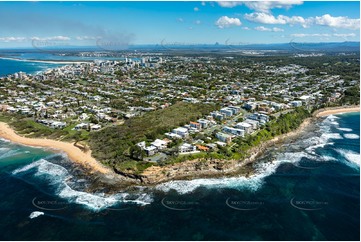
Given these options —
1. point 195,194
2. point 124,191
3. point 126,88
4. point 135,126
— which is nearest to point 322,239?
point 195,194

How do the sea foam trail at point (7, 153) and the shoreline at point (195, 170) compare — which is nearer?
the shoreline at point (195, 170)

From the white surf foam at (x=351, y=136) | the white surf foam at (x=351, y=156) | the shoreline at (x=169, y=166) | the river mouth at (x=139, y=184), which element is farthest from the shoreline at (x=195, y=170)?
the white surf foam at (x=351, y=136)

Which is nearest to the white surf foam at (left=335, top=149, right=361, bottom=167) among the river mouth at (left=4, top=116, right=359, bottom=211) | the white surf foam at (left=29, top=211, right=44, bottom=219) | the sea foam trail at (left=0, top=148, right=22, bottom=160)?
the river mouth at (left=4, top=116, right=359, bottom=211)

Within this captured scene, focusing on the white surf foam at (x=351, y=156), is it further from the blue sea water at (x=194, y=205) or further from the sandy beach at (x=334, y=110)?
the sandy beach at (x=334, y=110)

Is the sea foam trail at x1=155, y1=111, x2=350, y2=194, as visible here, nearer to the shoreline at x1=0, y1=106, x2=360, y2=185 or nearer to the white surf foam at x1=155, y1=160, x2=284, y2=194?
the white surf foam at x1=155, y1=160, x2=284, y2=194

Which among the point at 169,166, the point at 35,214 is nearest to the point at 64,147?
the point at 35,214

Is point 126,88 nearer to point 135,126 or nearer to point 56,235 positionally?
point 135,126

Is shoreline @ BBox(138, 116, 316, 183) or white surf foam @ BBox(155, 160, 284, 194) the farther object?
shoreline @ BBox(138, 116, 316, 183)
